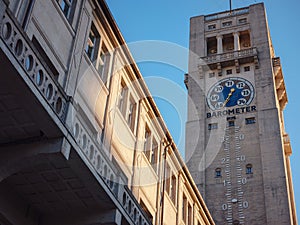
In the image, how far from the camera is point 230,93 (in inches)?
2436

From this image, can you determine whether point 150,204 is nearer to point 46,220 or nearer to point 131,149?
point 131,149

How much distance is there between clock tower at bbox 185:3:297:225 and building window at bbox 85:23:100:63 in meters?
33.7

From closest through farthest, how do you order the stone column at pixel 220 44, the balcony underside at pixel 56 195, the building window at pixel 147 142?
1. the balcony underside at pixel 56 195
2. the building window at pixel 147 142
3. the stone column at pixel 220 44

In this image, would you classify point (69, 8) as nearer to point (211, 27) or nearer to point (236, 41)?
point (236, 41)

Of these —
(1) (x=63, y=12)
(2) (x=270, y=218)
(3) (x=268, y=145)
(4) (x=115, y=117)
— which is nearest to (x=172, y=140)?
(4) (x=115, y=117)

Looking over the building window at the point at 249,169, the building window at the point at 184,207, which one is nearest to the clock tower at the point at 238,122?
the building window at the point at 249,169

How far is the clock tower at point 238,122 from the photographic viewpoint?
52.8 meters

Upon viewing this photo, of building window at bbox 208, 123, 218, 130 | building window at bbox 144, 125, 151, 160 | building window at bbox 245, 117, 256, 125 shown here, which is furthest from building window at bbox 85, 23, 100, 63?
building window at bbox 208, 123, 218, 130

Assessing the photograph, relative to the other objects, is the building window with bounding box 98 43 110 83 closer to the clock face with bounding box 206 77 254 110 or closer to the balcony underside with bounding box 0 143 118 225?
the balcony underside with bounding box 0 143 118 225

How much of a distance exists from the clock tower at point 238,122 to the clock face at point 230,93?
4.3 inches

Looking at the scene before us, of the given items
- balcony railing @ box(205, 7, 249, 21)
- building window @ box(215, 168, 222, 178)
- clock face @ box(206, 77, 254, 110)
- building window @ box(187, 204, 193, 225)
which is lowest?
building window @ box(187, 204, 193, 225)

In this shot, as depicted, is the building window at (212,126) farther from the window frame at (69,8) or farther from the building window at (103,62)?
the window frame at (69,8)

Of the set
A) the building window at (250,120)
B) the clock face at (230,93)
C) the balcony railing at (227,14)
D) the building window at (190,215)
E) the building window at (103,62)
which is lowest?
the building window at (190,215)

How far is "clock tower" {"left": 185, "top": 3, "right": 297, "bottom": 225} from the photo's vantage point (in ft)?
173
